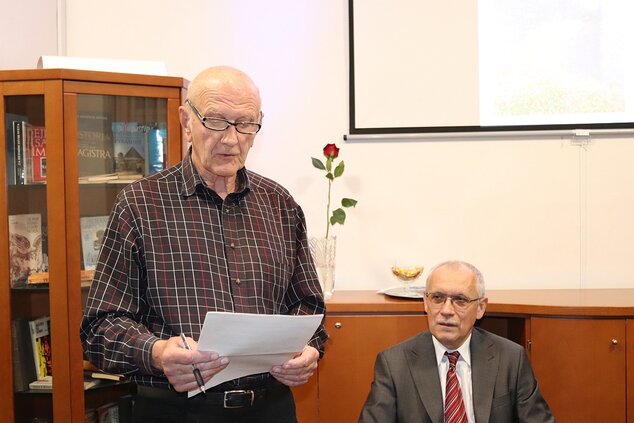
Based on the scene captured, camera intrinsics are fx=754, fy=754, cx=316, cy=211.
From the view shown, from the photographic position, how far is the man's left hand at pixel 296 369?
166cm

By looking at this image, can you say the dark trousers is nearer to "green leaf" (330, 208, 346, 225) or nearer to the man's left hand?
the man's left hand

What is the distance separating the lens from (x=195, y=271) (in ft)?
5.56

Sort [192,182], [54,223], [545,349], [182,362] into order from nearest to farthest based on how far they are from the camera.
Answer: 1. [182,362]
2. [192,182]
3. [54,223]
4. [545,349]

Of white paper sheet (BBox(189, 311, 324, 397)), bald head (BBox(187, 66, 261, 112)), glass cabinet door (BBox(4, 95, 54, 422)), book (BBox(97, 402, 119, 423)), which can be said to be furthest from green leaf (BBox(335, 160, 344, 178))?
white paper sheet (BBox(189, 311, 324, 397))

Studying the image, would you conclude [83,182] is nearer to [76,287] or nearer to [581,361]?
[76,287]

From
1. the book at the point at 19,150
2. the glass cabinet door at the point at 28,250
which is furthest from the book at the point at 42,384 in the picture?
the book at the point at 19,150

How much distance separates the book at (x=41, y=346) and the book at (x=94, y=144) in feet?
1.85

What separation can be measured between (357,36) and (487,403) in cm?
172

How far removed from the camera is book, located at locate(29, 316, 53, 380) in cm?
277

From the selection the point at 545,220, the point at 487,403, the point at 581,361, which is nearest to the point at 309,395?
the point at 487,403

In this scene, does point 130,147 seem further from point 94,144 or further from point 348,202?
point 348,202

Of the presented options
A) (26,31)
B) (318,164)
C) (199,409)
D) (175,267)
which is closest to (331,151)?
(318,164)

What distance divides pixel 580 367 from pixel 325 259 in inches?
42.2

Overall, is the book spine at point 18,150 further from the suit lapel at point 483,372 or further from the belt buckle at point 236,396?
the suit lapel at point 483,372
